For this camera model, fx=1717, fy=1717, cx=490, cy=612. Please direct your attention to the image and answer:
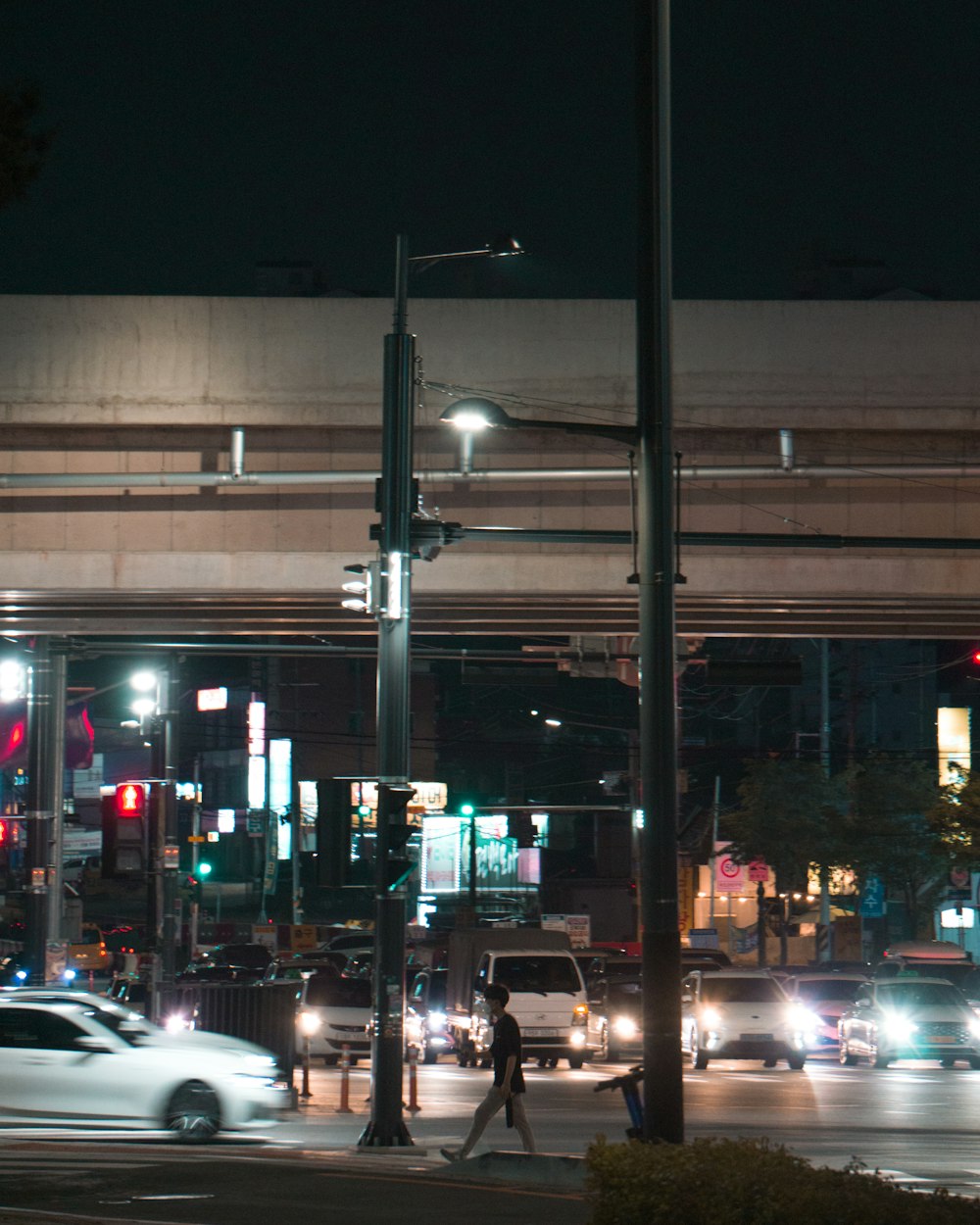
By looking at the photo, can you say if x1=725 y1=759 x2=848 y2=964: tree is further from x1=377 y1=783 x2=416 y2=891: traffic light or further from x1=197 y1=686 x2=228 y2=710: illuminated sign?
x1=377 y1=783 x2=416 y2=891: traffic light

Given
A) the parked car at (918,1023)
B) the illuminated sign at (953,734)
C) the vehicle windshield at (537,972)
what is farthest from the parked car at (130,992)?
the illuminated sign at (953,734)

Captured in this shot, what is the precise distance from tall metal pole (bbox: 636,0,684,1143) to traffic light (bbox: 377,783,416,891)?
6405mm

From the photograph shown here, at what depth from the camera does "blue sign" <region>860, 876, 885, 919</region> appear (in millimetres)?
64375

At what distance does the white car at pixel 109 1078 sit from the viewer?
17.5m

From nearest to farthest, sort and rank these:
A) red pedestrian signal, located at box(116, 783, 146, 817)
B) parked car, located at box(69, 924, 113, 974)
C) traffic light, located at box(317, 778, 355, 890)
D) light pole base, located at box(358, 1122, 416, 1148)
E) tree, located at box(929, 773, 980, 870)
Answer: light pole base, located at box(358, 1122, 416, 1148) < traffic light, located at box(317, 778, 355, 890) < red pedestrian signal, located at box(116, 783, 146, 817) < tree, located at box(929, 773, 980, 870) < parked car, located at box(69, 924, 113, 974)

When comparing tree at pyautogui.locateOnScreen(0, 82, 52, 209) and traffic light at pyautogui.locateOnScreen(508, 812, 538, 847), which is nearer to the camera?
tree at pyautogui.locateOnScreen(0, 82, 52, 209)

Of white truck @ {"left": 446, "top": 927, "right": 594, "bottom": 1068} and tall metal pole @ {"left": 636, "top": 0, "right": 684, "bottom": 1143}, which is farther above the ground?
tall metal pole @ {"left": 636, "top": 0, "right": 684, "bottom": 1143}

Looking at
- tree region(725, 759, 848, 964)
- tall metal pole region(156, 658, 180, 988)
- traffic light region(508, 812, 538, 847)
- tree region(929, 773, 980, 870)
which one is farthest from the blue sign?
tall metal pole region(156, 658, 180, 988)

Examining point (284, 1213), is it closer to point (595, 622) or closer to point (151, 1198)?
point (151, 1198)

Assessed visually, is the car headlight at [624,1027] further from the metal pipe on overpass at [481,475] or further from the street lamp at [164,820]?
the metal pipe on overpass at [481,475]

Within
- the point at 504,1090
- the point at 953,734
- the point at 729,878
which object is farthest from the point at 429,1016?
the point at 953,734

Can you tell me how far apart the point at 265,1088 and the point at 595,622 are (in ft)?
30.8

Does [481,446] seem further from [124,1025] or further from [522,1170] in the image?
[522,1170]

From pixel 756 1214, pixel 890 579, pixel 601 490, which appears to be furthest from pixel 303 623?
pixel 756 1214
